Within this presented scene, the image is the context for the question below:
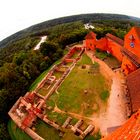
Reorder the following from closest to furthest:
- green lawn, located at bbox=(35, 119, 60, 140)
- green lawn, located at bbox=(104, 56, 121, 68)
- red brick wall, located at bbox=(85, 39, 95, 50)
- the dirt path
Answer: the dirt path
green lawn, located at bbox=(35, 119, 60, 140)
green lawn, located at bbox=(104, 56, 121, 68)
red brick wall, located at bbox=(85, 39, 95, 50)

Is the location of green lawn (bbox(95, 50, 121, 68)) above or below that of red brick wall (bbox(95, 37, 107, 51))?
below

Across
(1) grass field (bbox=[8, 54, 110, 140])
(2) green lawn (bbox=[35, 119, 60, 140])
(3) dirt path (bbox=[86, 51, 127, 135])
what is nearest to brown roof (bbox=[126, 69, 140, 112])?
(3) dirt path (bbox=[86, 51, 127, 135])

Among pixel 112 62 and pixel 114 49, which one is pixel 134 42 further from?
pixel 114 49

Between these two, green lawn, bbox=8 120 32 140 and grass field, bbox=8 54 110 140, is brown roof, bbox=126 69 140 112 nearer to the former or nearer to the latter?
grass field, bbox=8 54 110 140

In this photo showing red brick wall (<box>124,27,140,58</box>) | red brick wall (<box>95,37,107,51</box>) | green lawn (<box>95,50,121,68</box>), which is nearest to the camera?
red brick wall (<box>124,27,140,58</box>)

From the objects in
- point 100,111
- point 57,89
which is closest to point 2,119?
point 57,89

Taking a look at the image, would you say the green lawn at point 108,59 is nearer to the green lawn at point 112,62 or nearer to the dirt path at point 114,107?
the green lawn at point 112,62

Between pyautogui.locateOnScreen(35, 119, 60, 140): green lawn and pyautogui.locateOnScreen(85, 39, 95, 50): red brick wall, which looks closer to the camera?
pyautogui.locateOnScreen(35, 119, 60, 140): green lawn

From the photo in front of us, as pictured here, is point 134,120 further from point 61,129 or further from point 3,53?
point 3,53
